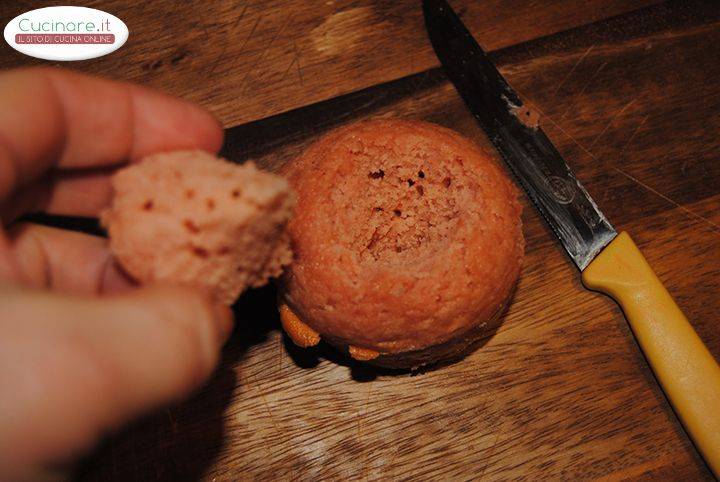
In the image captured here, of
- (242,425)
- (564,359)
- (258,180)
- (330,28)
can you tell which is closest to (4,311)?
(258,180)

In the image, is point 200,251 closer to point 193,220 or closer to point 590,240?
point 193,220

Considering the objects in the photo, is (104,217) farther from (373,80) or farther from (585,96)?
(585,96)

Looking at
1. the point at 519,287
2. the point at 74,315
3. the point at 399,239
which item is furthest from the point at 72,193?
the point at 519,287

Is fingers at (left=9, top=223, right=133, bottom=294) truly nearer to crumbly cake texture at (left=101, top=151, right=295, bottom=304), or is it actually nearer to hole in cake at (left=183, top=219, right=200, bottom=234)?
crumbly cake texture at (left=101, top=151, right=295, bottom=304)

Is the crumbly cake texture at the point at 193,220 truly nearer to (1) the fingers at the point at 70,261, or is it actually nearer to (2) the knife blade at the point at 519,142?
(1) the fingers at the point at 70,261

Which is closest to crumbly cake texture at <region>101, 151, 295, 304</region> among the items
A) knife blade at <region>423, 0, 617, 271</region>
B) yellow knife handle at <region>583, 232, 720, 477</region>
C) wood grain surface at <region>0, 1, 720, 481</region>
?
wood grain surface at <region>0, 1, 720, 481</region>

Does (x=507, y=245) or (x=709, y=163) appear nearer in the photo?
(x=507, y=245)

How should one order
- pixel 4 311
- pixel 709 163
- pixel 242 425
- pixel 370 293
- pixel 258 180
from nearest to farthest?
pixel 4 311 < pixel 258 180 < pixel 370 293 < pixel 242 425 < pixel 709 163

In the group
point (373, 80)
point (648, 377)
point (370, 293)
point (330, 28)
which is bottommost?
point (648, 377)
